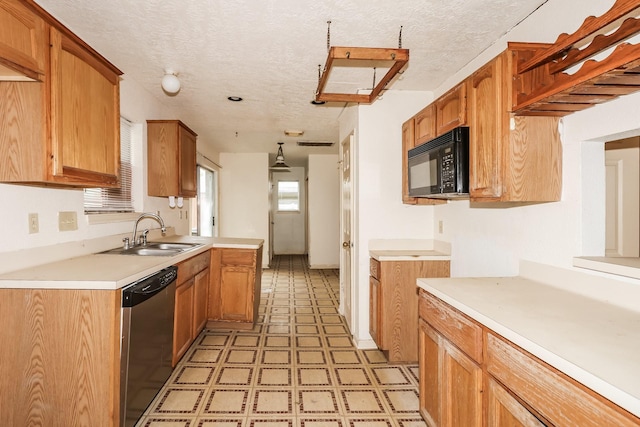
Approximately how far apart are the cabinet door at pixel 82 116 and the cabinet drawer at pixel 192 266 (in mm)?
768

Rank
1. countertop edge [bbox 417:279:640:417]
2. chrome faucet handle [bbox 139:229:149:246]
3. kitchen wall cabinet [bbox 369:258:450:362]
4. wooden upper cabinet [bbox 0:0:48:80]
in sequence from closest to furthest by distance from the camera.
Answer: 1. countertop edge [bbox 417:279:640:417]
2. wooden upper cabinet [bbox 0:0:48:80]
3. kitchen wall cabinet [bbox 369:258:450:362]
4. chrome faucet handle [bbox 139:229:149:246]

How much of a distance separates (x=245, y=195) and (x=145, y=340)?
5296mm

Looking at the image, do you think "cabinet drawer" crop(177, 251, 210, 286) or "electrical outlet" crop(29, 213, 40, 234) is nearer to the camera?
"electrical outlet" crop(29, 213, 40, 234)

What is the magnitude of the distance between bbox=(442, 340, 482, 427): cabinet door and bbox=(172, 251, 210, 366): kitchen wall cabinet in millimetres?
1834

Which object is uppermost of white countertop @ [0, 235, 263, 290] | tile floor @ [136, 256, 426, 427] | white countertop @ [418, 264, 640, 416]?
white countertop @ [0, 235, 263, 290]

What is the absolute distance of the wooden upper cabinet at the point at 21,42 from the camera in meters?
1.34

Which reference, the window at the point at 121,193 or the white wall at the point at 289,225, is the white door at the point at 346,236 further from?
the white wall at the point at 289,225

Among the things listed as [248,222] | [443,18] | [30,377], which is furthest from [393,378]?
[248,222]

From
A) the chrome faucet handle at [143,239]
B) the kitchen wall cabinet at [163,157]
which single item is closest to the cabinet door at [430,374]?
the chrome faucet handle at [143,239]

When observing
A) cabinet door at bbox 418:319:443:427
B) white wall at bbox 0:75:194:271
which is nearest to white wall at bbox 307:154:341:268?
white wall at bbox 0:75:194:271

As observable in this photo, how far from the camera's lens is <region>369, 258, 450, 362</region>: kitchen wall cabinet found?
2.78 metres

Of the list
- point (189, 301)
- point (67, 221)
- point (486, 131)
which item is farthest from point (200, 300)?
point (486, 131)

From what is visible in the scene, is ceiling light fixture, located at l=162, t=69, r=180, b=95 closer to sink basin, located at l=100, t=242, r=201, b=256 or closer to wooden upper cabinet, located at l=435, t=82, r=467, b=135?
sink basin, located at l=100, t=242, r=201, b=256

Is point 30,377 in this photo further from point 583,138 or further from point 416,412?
point 583,138
